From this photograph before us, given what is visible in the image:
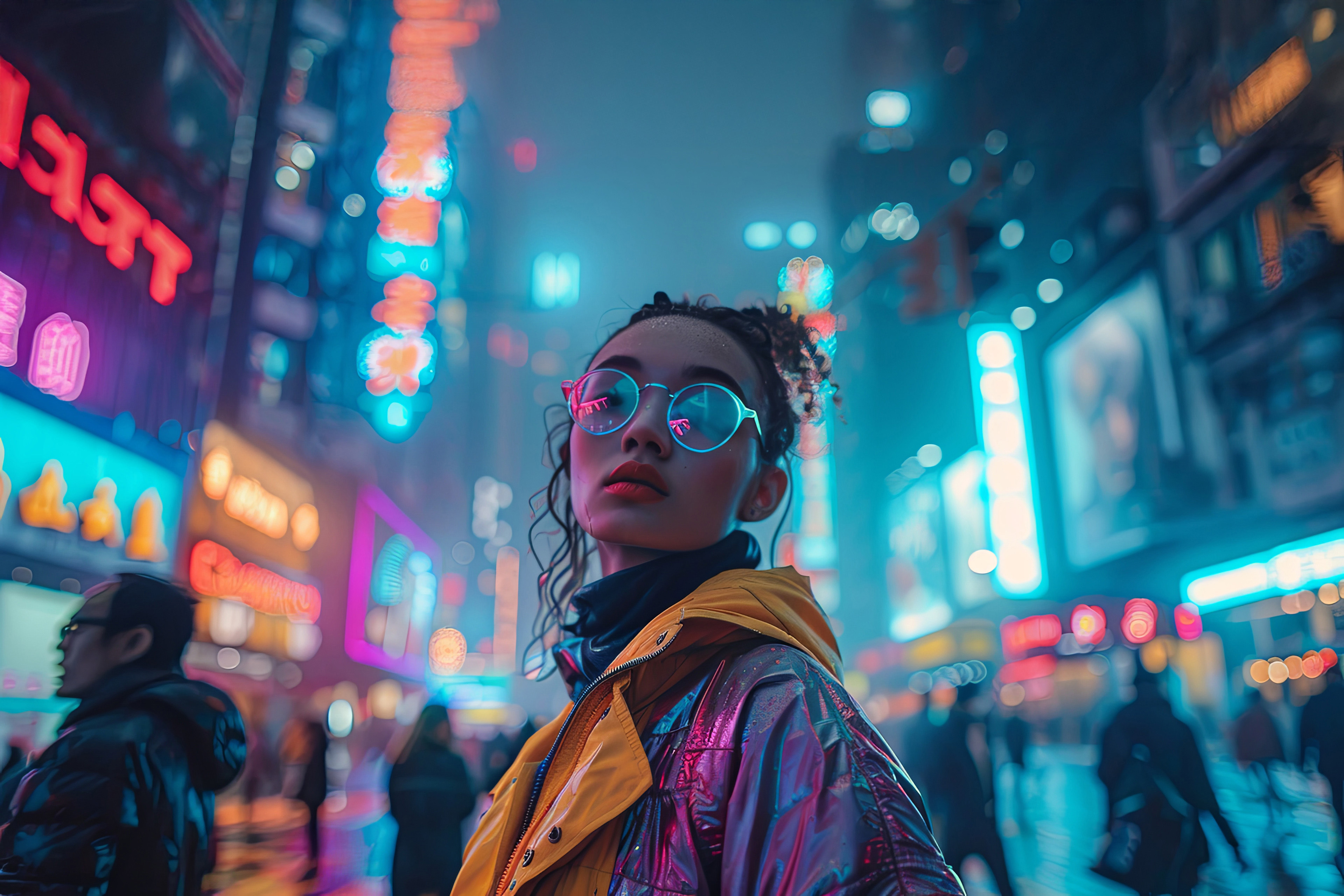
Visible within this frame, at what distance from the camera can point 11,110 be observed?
7.59m

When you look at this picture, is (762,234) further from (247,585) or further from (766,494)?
(247,585)

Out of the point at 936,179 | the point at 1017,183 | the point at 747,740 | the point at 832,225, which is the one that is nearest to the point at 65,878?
the point at 747,740

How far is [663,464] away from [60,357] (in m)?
9.74

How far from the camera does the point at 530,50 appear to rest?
10227 mm

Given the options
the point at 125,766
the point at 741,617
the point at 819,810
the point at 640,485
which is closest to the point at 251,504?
the point at 125,766

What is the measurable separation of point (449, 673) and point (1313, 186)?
4485 centimetres

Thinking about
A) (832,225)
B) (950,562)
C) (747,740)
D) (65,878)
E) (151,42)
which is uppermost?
(832,225)

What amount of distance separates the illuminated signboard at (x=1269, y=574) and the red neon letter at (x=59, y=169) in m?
17.9

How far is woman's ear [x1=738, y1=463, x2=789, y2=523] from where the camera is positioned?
1884mm

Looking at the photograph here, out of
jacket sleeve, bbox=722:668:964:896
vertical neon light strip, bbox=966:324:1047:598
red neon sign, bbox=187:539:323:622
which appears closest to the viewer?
jacket sleeve, bbox=722:668:964:896

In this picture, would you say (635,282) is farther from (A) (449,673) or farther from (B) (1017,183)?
(A) (449,673)

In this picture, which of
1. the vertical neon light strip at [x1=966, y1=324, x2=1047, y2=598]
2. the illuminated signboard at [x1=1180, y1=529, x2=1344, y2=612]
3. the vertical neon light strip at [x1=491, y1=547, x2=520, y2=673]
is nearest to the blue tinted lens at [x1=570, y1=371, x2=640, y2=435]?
the illuminated signboard at [x1=1180, y1=529, x2=1344, y2=612]

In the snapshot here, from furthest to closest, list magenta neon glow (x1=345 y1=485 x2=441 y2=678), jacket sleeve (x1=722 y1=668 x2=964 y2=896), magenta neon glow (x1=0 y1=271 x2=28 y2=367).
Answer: magenta neon glow (x1=345 y1=485 x2=441 y2=678)
magenta neon glow (x1=0 y1=271 x2=28 y2=367)
jacket sleeve (x1=722 y1=668 x2=964 y2=896)

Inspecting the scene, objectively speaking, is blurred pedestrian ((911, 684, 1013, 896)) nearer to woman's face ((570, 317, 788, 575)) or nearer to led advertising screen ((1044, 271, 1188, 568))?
woman's face ((570, 317, 788, 575))
